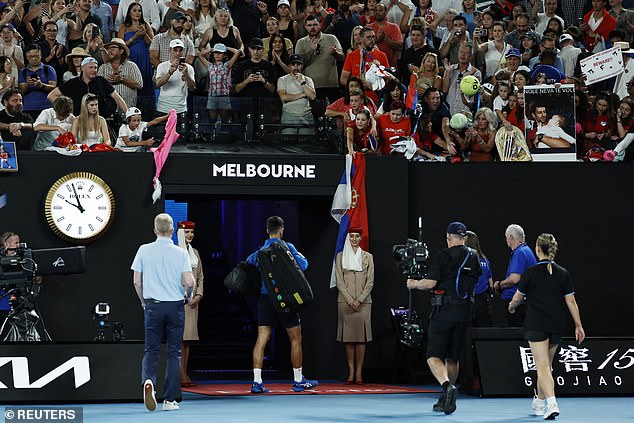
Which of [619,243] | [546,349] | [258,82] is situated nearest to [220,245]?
[258,82]

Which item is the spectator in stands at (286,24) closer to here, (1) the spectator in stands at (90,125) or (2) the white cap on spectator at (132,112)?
(2) the white cap on spectator at (132,112)

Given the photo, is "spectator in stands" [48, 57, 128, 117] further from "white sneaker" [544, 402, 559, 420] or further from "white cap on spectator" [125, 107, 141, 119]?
"white sneaker" [544, 402, 559, 420]

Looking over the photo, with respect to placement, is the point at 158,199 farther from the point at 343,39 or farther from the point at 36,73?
the point at 343,39

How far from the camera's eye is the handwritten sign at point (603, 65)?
55.5 ft

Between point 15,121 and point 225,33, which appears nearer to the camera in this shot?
point 15,121

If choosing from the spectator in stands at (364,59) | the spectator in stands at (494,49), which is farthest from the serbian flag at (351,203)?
the spectator in stands at (494,49)

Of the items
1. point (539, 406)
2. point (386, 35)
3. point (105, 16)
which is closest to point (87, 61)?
point (105, 16)

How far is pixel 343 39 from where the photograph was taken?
59.9 feet

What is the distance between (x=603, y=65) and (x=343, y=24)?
394cm

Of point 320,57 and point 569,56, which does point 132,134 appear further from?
point 569,56

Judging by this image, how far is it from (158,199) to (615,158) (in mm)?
6103

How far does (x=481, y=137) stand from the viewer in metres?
15.9

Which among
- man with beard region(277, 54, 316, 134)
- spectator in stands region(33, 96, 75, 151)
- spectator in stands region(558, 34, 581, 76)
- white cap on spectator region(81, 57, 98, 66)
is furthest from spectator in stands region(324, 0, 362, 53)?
spectator in stands region(33, 96, 75, 151)

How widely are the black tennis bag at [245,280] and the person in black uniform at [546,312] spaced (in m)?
3.40
